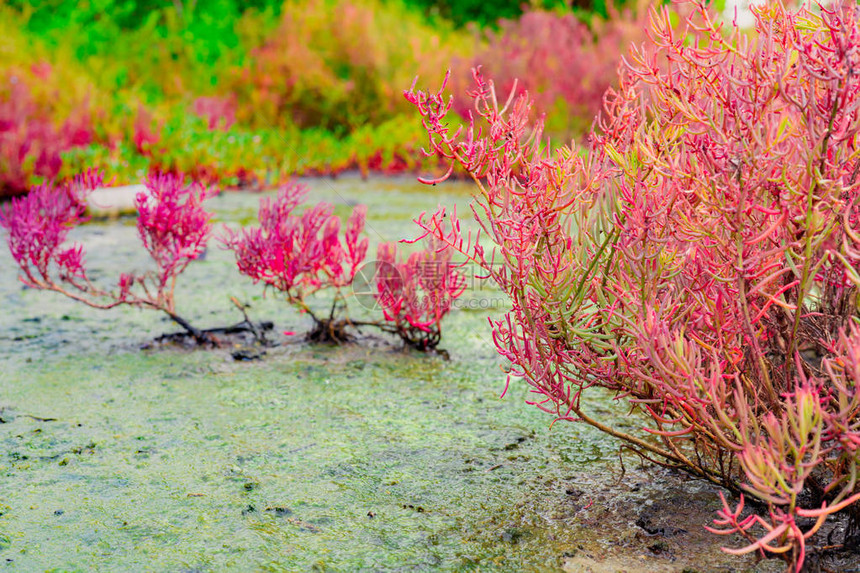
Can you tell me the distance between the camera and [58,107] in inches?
420

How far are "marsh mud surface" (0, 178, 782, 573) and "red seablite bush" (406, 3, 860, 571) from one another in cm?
34

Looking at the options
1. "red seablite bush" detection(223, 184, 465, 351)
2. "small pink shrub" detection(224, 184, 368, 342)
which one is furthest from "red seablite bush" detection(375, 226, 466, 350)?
"small pink shrub" detection(224, 184, 368, 342)

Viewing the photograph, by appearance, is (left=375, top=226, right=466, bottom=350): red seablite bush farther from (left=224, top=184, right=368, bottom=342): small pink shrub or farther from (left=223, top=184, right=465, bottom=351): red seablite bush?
(left=224, top=184, right=368, bottom=342): small pink shrub

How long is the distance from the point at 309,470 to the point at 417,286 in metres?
1.52

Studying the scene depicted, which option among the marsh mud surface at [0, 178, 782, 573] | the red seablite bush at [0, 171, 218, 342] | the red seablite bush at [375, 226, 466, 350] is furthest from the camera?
the red seablite bush at [375, 226, 466, 350]

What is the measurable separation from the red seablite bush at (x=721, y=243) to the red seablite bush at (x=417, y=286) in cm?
159

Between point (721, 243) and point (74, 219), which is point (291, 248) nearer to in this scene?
point (74, 219)

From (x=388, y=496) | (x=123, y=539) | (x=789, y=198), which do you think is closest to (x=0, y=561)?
(x=123, y=539)

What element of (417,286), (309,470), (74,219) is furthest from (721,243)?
(74,219)

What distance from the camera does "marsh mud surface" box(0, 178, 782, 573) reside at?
2311mm

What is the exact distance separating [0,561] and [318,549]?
84 cm

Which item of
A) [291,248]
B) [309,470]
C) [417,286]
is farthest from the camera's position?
[417,286]

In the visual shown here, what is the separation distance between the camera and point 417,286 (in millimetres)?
4215

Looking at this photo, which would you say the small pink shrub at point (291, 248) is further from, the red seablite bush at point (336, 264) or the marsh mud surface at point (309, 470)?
the marsh mud surface at point (309, 470)
